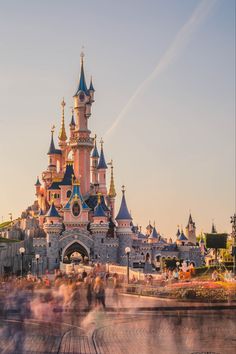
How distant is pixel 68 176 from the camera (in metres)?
67.9

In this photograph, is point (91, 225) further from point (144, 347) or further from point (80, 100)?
point (144, 347)

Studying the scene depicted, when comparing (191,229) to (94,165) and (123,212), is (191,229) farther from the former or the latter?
(123,212)

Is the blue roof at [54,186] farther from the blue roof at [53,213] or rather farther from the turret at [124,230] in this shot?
the turret at [124,230]

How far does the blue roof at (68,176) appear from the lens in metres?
67.1

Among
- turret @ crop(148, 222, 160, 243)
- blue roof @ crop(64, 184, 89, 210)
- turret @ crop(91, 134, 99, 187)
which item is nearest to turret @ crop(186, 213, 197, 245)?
turret @ crop(148, 222, 160, 243)

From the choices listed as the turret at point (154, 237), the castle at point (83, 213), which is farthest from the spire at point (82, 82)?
the turret at point (154, 237)

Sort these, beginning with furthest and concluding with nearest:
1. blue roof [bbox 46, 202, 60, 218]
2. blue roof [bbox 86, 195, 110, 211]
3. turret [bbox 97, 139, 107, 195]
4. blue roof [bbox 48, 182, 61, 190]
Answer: turret [bbox 97, 139, 107, 195] < blue roof [bbox 48, 182, 61, 190] < blue roof [bbox 86, 195, 110, 211] < blue roof [bbox 46, 202, 60, 218]

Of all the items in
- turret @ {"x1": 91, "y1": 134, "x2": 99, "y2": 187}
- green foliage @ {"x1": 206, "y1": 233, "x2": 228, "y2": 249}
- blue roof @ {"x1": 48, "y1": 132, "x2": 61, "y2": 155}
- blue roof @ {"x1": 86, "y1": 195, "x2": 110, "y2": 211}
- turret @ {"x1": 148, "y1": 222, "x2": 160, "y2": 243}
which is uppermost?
blue roof @ {"x1": 48, "y1": 132, "x2": 61, "y2": 155}

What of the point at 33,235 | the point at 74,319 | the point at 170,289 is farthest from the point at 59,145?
the point at 74,319

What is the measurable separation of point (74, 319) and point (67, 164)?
50.6m

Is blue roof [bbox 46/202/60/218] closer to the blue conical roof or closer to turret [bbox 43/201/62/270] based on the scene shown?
turret [bbox 43/201/62/270]

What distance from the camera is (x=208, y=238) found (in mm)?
49469

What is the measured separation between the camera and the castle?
199ft

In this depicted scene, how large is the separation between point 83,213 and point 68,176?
23.1 feet
